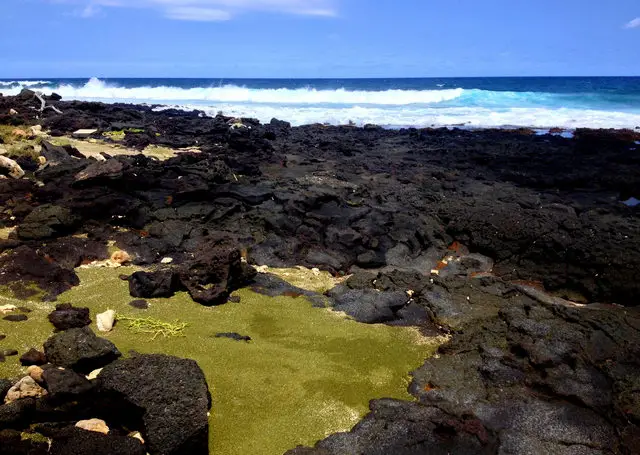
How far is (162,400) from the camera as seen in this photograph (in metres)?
4.12

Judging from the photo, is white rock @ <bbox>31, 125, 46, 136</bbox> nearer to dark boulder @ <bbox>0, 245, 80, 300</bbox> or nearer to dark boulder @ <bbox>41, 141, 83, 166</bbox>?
dark boulder @ <bbox>41, 141, 83, 166</bbox>

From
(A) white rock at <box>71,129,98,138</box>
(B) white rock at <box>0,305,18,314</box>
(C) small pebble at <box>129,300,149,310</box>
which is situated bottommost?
(C) small pebble at <box>129,300,149,310</box>

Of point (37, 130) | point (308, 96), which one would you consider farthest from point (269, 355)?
point (308, 96)

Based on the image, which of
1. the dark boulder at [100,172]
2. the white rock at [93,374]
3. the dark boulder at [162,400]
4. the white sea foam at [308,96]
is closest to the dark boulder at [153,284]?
the white rock at [93,374]

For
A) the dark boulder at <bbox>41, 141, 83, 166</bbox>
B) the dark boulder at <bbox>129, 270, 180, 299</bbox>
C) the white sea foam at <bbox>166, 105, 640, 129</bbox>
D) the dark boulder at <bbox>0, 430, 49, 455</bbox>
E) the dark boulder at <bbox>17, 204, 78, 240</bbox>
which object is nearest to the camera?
the dark boulder at <bbox>0, 430, 49, 455</bbox>

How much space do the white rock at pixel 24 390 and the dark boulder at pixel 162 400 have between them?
1.64ft

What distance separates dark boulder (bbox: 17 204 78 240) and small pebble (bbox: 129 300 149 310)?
2659mm

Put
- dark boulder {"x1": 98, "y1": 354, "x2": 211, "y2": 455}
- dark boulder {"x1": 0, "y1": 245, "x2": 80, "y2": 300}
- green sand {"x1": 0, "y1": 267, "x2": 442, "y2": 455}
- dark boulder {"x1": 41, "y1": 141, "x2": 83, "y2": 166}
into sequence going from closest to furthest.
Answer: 1. dark boulder {"x1": 98, "y1": 354, "x2": 211, "y2": 455}
2. green sand {"x1": 0, "y1": 267, "x2": 442, "y2": 455}
3. dark boulder {"x1": 0, "y1": 245, "x2": 80, "y2": 300}
4. dark boulder {"x1": 41, "y1": 141, "x2": 83, "y2": 166}

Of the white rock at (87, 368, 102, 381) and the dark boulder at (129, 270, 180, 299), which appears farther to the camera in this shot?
the dark boulder at (129, 270, 180, 299)

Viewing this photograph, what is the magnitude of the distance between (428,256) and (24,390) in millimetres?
6947

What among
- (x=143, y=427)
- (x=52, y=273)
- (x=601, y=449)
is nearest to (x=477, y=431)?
(x=601, y=449)

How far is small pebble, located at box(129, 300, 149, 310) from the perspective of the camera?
6.50 m

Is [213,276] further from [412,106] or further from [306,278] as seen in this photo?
[412,106]

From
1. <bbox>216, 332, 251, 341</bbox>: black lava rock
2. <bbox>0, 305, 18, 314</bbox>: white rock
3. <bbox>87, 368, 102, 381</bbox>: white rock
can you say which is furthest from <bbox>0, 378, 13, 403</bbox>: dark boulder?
<bbox>216, 332, 251, 341</bbox>: black lava rock
